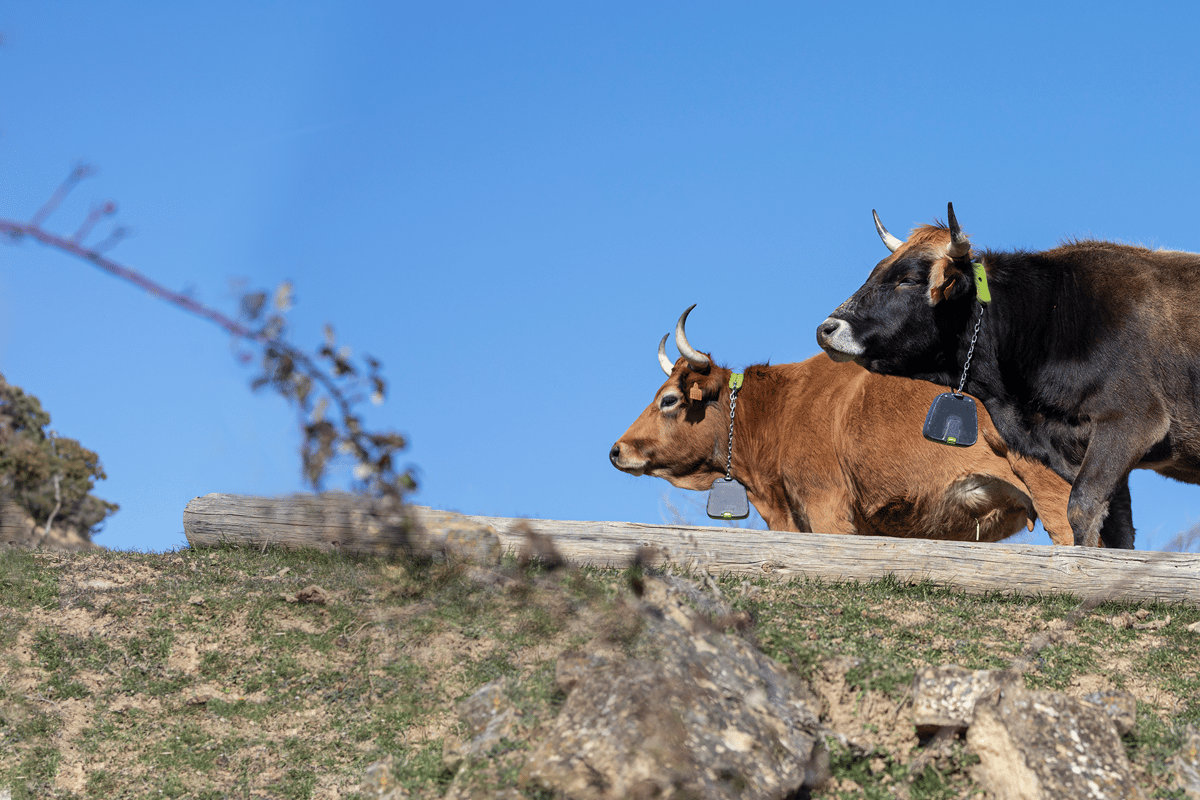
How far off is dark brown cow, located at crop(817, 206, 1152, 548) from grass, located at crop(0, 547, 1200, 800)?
1.12 meters

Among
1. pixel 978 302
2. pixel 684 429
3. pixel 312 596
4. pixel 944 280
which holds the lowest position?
pixel 312 596

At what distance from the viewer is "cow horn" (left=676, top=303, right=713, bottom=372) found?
10445 millimetres

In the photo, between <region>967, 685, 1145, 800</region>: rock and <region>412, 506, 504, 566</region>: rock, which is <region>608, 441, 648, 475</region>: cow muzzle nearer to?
<region>412, 506, 504, 566</region>: rock

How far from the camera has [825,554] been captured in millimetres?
7777

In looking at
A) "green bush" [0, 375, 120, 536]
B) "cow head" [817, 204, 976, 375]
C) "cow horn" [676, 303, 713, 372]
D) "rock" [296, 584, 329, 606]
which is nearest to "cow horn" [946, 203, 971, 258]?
"cow head" [817, 204, 976, 375]

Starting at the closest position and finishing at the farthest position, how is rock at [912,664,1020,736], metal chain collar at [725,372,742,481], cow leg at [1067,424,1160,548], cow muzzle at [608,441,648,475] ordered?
rock at [912,664,1020,736]
cow leg at [1067,424,1160,548]
metal chain collar at [725,372,742,481]
cow muzzle at [608,441,648,475]

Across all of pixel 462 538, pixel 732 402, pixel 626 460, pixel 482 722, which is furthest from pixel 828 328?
pixel 482 722

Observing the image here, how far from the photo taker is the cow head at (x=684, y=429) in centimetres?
1045

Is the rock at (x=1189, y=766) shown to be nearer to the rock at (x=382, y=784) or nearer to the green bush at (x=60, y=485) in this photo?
the rock at (x=382, y=784)

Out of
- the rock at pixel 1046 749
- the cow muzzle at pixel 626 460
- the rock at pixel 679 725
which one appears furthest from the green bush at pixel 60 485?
the rock at pixel 1046 749

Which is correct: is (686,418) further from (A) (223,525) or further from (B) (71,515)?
(B) (71,515)

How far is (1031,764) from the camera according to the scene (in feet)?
14.6

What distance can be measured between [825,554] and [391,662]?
3404 millimetres

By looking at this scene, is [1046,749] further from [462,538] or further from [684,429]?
[684,429]
